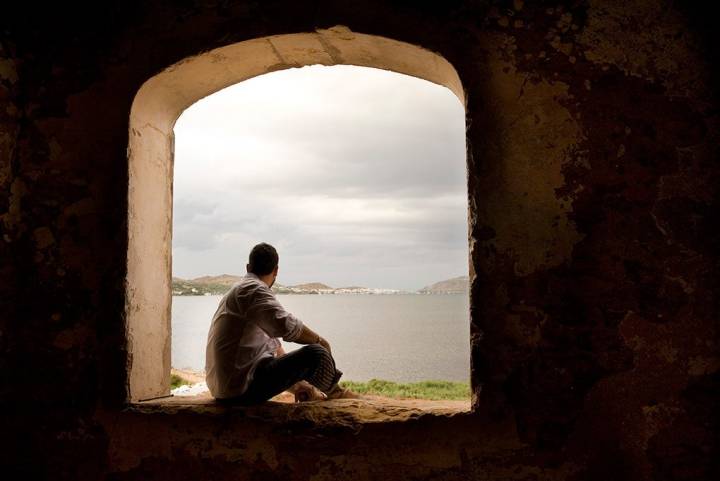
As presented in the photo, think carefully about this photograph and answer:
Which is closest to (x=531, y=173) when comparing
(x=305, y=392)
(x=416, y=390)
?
(x=305, y=392)

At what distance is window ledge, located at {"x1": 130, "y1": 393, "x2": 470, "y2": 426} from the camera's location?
2201mm

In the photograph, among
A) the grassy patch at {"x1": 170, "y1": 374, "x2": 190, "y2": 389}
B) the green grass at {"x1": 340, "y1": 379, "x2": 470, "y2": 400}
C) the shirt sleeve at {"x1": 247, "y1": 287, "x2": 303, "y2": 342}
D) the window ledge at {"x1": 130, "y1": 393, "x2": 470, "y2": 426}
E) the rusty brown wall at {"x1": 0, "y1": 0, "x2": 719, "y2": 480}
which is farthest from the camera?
the grassy patch at {"x1": 170, "y1": 374, "x2": 190, "y2": 389}

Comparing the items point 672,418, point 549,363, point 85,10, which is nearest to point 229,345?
point 549,363

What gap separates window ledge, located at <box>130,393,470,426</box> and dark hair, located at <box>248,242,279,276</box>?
0.65 metres

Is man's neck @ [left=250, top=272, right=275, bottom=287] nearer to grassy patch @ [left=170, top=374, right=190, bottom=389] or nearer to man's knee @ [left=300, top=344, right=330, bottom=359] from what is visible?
man's knee @ [left=300, top=344, right=330, bottom=359]

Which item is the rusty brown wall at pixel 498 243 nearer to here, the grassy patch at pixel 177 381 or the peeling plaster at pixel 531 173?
the peeling plaster at pixel 531 173

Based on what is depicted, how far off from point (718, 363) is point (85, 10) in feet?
10.2

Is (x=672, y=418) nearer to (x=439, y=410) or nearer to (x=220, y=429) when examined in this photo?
(x=439, y=410)

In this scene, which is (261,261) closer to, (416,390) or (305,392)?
(305,392)

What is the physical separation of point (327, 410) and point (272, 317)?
1.59 ft

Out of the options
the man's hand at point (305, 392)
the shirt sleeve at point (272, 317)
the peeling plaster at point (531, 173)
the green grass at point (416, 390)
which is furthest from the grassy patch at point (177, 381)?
the peeling plaster at point (531, 173)

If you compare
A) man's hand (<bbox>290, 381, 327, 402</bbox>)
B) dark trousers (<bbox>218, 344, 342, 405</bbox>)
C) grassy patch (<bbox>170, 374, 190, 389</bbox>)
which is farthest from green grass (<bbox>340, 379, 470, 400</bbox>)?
dark trousers (<bbox>218, 344, 342, 405</bbox>)

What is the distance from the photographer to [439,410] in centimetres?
220

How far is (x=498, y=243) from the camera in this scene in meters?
2.18
